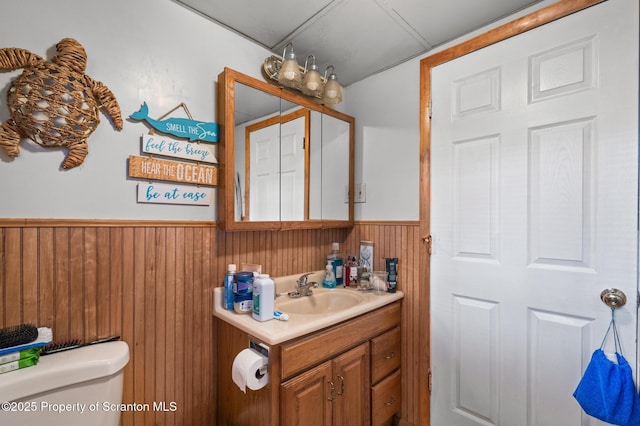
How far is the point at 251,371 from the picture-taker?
1087 millimetres

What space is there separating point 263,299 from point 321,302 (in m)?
0.58

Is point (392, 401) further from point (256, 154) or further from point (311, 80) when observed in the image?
point (311, 80)

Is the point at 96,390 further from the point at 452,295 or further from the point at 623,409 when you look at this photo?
the point at 623,409

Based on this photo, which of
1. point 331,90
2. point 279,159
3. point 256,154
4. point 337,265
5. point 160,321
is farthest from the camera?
point 337,265

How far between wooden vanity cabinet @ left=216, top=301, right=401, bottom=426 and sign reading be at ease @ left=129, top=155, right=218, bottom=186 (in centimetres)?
71

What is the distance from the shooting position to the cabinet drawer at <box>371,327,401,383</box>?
153 centimetres

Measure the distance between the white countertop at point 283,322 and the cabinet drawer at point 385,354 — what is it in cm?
21

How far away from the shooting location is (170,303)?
4.28ft

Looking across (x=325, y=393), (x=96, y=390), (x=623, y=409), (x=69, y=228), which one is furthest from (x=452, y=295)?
(x=69, y=228)

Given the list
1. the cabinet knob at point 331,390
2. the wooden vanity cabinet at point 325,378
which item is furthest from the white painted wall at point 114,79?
the cabinet knob at point 331,390

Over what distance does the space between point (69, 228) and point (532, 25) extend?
6.81 ft

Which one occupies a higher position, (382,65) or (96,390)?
(382,65)

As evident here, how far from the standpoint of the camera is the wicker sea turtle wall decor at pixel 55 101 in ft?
3.18

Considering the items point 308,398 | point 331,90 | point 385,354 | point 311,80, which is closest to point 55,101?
point 311,80
